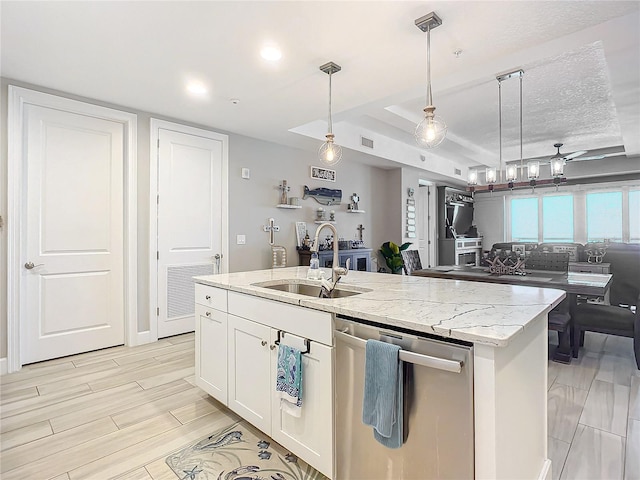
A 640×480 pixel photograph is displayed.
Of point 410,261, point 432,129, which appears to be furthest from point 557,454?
point 410,261

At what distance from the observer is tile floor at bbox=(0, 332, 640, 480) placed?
181cm

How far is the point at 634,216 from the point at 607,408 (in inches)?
255

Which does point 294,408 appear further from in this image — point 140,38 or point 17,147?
point 17,147

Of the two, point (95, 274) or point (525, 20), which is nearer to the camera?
point (525, 20)

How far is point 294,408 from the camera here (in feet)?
5.52

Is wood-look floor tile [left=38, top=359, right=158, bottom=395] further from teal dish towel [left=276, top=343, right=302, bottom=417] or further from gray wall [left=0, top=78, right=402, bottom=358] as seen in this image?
teal dish towel [left=276, top=343, right=302, bottom=417]

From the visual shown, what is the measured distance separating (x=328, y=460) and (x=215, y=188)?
11.5 ft

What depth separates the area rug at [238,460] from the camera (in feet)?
5.61

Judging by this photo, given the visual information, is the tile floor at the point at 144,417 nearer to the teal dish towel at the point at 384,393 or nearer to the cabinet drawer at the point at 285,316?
the cabinet drawer at the point at 285,316

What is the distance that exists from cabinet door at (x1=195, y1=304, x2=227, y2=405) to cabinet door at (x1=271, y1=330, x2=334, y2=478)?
65 cm

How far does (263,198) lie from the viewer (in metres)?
4.80

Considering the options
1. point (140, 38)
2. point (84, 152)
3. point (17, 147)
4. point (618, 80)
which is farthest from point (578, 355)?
point (17, 147)

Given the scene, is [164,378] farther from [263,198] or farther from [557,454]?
[557,454]

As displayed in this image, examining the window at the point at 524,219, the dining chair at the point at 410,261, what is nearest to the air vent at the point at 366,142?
the dining chair at the point at 410,261
